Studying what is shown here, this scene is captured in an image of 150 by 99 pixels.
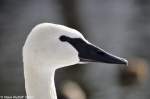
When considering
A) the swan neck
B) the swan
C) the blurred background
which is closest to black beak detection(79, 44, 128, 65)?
the swan

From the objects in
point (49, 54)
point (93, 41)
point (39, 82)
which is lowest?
point (93, 41)

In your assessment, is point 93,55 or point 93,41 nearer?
point 93,55

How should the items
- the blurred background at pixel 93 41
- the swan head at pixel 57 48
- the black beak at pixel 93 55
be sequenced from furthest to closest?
1. the blurred background at pixel 93 41
2. the black beak at pixel 93 55
3. the swan head at pixel 57 48

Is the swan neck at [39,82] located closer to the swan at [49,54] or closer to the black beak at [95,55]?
the swan at [49,54]

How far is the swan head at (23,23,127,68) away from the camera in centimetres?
232

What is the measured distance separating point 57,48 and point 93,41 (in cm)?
359

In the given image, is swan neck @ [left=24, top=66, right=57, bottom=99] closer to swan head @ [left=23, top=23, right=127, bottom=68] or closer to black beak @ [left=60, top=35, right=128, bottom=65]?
swan head @ [left=23, top=23, right=127, bottom=68]

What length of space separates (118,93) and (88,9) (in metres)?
2.49

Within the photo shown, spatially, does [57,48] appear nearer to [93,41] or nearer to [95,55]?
[95,55]

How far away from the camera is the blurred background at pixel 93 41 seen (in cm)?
500

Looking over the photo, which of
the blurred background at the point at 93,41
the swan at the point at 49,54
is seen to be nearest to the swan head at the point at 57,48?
the swan at the point at 49,54

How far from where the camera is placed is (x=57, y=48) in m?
2.39

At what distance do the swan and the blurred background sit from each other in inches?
78.6

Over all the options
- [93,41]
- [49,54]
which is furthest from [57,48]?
[93,41]
